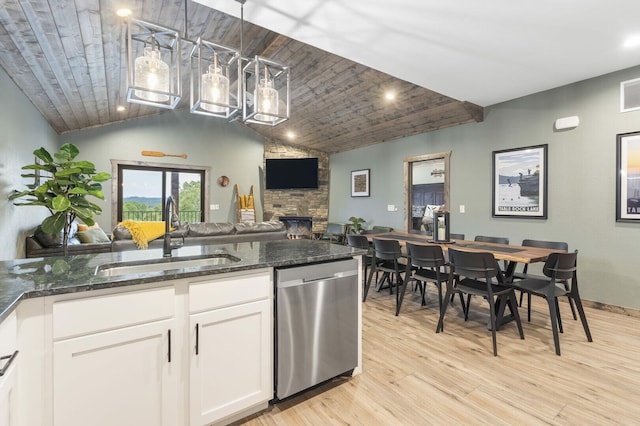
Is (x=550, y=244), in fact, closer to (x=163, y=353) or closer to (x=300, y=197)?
(x=163, y=353)

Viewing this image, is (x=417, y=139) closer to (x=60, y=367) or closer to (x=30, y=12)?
(x=30, y=12)

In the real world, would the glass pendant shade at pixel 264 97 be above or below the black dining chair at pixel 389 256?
above

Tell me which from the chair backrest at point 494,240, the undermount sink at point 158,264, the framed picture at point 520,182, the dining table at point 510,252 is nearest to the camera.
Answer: the undermount sink at point 158,264

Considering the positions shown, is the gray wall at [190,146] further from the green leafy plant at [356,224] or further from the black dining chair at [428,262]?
the black dining chair at [428,262]

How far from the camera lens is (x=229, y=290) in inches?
63.6

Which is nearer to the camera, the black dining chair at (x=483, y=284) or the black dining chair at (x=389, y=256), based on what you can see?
the black dining chair at (x=483, y=284)

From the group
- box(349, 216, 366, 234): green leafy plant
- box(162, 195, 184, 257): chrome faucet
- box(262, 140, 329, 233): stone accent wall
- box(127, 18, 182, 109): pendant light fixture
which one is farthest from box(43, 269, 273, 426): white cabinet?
box(262, 140, 329, 233): stone accent wall

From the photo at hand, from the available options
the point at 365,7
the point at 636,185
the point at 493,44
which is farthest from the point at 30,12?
the point at 636,185

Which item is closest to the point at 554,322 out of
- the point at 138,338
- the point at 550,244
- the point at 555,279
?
the point at 555,279

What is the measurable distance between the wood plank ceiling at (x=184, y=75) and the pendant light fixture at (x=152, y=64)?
8.6 inches

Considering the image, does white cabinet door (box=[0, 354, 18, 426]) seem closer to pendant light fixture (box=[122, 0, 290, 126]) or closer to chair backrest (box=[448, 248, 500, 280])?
pendant light fixture (box=[122, 0, 290, 126])

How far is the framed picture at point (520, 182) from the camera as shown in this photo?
4.09 meters

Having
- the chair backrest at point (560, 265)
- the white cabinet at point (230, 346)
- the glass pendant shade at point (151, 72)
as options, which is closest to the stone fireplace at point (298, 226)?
the chair backrest at point (560, 265)

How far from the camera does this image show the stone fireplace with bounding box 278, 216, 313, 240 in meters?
7.67
